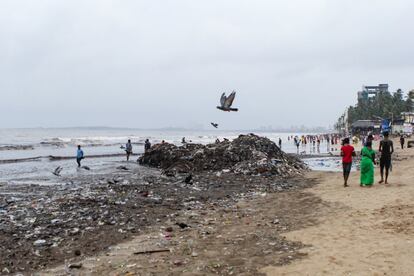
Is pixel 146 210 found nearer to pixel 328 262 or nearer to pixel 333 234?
pixel 333 234

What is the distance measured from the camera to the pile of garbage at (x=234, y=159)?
2220cm

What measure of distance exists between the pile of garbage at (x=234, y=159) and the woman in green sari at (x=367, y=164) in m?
7.21

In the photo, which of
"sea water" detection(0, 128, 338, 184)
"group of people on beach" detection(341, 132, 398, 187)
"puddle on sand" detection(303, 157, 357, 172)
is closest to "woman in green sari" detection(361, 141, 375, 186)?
"group of people on beach" detection(341, 132, 398, 187)

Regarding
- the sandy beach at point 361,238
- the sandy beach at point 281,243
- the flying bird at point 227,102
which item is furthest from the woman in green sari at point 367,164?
the flying bird at point 227,102

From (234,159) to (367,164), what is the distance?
36.3 ft

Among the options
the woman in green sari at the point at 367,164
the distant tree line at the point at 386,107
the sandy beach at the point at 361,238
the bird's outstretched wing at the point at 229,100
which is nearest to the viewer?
the sandy beach at the point at 361,238

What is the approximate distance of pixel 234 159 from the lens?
80.6 feet

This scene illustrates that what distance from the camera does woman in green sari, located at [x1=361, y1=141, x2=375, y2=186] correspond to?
1393 cm

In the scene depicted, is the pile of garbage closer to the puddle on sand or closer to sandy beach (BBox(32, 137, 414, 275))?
the puddle on sand

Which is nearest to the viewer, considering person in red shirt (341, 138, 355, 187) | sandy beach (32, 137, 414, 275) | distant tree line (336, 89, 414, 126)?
sandy beach (32, 137, 414, 275)

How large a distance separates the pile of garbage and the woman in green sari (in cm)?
721

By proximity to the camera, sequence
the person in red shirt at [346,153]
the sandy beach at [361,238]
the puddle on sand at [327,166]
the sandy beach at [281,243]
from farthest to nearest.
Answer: the puddle on sand at [327,166] < the person in red shirt at [346,153] < the sandy beach at [281,243] < the sandy beach at [361,238]

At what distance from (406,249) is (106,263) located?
4905 millimetres

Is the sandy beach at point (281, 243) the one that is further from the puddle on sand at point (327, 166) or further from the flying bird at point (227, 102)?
the puddle on sand at point (327, 166)
